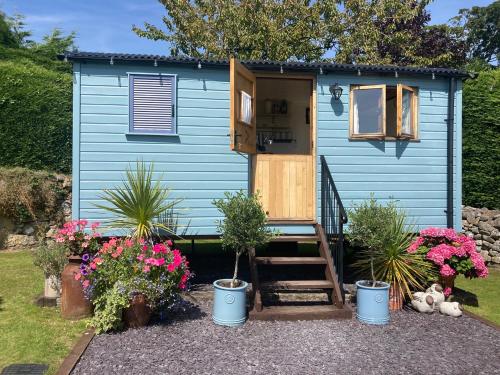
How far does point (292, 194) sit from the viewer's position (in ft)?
22.0

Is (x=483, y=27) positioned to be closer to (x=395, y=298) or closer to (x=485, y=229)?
(x=485, y=229)

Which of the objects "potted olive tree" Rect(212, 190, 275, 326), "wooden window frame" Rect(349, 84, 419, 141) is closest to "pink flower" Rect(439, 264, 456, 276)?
"wooden window frame" Rect(349, 84, 419, 141)

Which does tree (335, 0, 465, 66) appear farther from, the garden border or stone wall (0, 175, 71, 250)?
the garden border

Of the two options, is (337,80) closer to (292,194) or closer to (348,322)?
(292,194)

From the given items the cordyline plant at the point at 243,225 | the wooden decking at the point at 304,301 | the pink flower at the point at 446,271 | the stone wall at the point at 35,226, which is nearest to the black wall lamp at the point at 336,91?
the wooden decking at the point at 304,301

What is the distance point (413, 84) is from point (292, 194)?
254 centimetres

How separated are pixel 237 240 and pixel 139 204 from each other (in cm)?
149

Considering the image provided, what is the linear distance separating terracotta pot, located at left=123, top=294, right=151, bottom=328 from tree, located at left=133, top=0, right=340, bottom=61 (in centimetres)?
1026

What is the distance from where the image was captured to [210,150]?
20.9 feet

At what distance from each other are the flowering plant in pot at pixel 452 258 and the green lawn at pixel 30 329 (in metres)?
4.37

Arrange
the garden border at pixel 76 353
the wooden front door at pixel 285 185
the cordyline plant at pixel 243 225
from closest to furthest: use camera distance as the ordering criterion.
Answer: the garden border at pixel 76 353
the cordyline plant at pixel 243 225
the wooden front door at pixel 285 185

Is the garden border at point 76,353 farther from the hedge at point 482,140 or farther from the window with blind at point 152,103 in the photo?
the hedge at point 482,140

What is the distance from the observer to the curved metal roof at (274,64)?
5984 mm

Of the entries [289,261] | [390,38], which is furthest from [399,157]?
[390,38]
